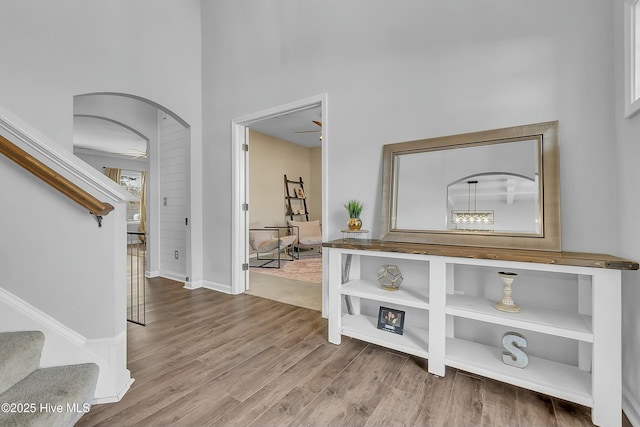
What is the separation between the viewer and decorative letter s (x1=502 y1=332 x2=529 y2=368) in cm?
165

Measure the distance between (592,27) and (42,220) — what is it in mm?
3281

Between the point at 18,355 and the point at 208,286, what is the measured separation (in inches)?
94.3

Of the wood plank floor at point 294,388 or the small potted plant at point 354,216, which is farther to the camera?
the small potted plant at point 354,216

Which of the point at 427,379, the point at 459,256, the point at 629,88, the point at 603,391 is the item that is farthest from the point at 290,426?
the point at 629,88

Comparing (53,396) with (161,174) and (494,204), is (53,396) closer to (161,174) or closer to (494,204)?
(494,204)

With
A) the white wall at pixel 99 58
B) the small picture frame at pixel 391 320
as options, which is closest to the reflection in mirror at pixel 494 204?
the small picture frame at pixel 391 320

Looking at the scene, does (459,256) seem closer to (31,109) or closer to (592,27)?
(592,27)

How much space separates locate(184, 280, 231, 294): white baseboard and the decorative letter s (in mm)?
2837

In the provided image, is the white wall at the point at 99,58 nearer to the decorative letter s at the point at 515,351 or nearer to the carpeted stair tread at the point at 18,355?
the carpeted stair tread at the point at 18,355

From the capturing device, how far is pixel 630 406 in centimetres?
141

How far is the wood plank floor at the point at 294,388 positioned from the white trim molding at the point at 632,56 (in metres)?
1.58

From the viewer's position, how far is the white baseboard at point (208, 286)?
353cm

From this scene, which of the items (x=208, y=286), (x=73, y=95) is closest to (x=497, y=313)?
(x=208, y=286)

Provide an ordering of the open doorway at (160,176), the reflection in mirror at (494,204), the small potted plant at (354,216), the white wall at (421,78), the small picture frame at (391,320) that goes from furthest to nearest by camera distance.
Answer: the open doorway at (160,176)
the small potted plant at (354,216)
the small picture frame at (391,320)
the reflection in mirror at (494,204)
the white wall at (421,78)
